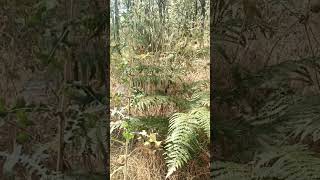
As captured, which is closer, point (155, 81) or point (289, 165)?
point (289, 165)

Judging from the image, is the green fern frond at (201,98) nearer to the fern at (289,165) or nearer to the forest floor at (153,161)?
the forest floor at (153,161)

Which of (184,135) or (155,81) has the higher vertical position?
(155,81)

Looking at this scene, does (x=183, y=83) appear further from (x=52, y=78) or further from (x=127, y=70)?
(x=52, y=78)

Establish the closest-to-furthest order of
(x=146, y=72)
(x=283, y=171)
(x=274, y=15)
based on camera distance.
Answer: (x=283, y=171), (x=274, y=15), (x=146, y=72)

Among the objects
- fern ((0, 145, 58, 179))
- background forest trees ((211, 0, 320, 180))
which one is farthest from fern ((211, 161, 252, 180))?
fern ((0, 145, 58, 179))

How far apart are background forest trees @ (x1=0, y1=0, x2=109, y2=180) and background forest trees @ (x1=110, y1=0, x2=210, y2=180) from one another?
0.08 m

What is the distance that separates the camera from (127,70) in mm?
1534

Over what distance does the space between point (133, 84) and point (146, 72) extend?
0.18 feet

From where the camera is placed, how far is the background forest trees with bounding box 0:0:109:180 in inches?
56.8

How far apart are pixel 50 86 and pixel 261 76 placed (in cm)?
62

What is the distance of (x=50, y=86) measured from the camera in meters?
1.46

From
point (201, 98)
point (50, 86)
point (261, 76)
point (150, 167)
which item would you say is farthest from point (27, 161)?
point (261, 76)

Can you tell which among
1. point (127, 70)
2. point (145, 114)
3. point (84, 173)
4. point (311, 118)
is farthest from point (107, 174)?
point (311, 118)

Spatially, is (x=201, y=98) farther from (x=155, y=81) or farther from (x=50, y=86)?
(x=50, y=86)
